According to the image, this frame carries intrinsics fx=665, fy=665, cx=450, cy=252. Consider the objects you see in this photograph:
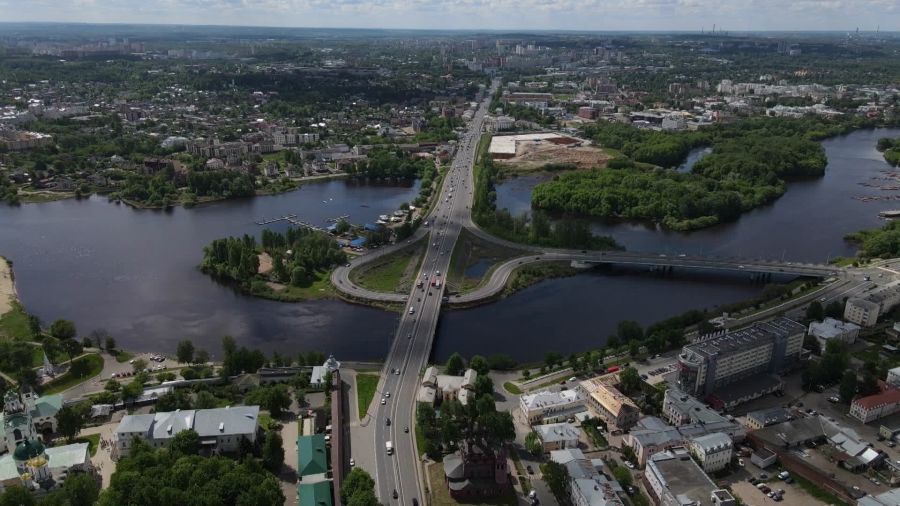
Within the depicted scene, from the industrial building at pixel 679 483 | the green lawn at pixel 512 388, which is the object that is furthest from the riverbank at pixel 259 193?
the industrial building at pixel 679 483

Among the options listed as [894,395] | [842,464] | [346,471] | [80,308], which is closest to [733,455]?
[842,464]

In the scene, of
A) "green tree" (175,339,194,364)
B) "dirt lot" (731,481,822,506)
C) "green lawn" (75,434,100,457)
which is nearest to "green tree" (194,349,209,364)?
"green tree" (175,339,194,364)

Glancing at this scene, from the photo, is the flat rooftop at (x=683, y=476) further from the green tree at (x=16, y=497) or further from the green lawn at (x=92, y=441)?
the green lawn at (x=92, y=441)

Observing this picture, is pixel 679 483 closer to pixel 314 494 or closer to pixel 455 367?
pixel 455 367

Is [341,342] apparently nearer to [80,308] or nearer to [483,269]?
[483,269]

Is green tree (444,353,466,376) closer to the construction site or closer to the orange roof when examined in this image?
the orange roof

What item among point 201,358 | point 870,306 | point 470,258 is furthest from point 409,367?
point 870,306
